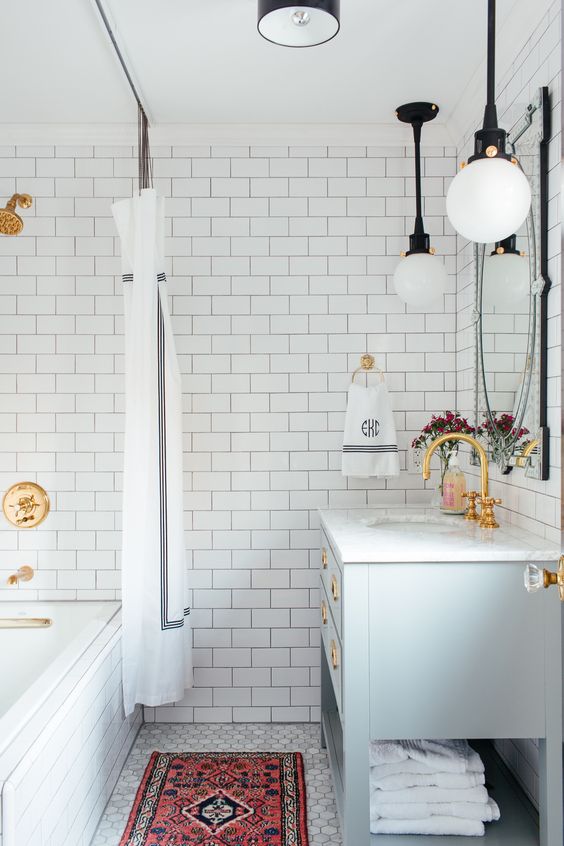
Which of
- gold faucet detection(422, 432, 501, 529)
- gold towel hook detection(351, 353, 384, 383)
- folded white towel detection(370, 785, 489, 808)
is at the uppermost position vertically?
gold towel hook detection(351, 353, 384, 383)

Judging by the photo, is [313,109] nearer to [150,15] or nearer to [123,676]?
[150,15]

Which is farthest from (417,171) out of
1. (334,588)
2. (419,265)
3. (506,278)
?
(334,588)

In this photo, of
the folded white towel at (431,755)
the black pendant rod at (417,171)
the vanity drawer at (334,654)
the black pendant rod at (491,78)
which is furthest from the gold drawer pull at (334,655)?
the black pendant rod at (417,171)

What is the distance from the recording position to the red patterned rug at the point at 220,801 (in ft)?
7.11

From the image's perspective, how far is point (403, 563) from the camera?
182 centimetres

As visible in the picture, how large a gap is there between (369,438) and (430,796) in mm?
1320

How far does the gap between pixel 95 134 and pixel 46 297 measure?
0.72 metres

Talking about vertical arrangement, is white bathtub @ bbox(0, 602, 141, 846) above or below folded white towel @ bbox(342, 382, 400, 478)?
below

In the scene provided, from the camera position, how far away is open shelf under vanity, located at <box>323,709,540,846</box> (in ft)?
6.34

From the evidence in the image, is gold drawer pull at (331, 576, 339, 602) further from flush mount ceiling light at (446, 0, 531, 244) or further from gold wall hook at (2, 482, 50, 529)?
gold wall hook at (2, 482, 50, 529)

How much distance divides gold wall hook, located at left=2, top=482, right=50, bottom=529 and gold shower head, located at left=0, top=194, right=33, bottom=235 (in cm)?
105

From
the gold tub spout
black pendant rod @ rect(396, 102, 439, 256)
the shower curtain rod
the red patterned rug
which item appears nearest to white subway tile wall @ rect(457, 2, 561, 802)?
black pendant rod @ rect(396, 102, 439, 256)

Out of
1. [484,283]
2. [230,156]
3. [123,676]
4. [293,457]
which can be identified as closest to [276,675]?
[123,676]

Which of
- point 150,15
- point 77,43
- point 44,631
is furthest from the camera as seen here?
point 44,631
